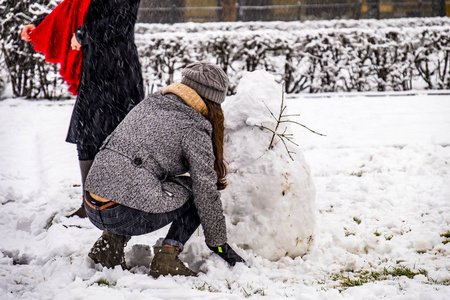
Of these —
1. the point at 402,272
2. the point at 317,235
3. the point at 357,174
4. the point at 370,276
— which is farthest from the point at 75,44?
the point at 357,174

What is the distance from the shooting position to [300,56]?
362 inches

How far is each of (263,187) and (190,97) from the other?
2.74 feet

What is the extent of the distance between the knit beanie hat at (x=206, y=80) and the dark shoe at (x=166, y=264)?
894mm

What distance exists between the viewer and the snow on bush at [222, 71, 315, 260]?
10.1 ft

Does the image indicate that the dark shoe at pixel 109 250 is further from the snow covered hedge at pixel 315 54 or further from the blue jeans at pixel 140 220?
the snow covered hedge at pixel 315 54

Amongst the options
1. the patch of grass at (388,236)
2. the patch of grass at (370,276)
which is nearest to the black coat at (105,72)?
the patch of grass at (370,276)

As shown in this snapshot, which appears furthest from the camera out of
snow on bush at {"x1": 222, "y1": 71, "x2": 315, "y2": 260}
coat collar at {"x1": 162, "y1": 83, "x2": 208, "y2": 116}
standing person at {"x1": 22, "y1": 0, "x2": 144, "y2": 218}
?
standing person at {"x1": 22, "y1": 0, "x2": 144, "y2": 218}

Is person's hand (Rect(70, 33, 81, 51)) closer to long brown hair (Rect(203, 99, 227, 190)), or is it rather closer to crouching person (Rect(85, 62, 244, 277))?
crouching person (Rect(85, 62, 244, 277))

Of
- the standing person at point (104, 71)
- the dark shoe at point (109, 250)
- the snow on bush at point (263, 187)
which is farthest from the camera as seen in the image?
the standing person at point (104, 71)

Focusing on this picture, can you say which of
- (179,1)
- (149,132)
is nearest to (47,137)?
(149,132)

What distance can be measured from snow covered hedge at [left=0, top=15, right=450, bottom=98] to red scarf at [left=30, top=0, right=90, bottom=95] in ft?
17.8

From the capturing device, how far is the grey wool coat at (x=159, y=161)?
99.3 inches

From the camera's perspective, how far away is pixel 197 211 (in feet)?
8.90

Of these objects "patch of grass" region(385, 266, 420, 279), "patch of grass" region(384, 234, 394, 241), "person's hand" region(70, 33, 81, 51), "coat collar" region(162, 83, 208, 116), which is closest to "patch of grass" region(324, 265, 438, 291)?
"patch of grass" region(385, 266, 420, 279)
